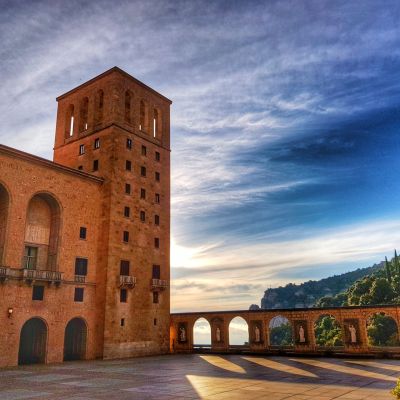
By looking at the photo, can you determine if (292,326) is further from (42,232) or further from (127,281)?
(42,232)

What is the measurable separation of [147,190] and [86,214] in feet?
27.6

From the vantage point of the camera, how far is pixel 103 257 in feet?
132

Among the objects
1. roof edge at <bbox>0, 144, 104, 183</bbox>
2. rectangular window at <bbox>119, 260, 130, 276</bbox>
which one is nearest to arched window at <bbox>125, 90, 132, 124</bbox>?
roof edge at <bbox>0, 144, 104, 183</bbox>

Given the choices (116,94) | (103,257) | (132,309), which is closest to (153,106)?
(116,94)

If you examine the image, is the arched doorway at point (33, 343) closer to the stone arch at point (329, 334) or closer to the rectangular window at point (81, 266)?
the rectangular window at point (81, 266)

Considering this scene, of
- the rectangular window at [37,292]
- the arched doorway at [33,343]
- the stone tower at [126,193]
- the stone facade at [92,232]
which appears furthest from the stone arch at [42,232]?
the arched doorway at [33,343]

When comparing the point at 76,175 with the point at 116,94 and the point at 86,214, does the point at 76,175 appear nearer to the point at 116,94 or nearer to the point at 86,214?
the point at 86,214

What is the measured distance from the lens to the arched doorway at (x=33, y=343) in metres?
34.9

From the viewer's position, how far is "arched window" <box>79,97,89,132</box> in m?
47.9

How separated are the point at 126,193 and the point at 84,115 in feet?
41.2

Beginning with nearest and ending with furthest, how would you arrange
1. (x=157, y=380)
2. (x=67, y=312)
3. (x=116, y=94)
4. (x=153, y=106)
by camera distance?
(x=157, y=380), (x=67, y=312), (x=116, y=94), (x=153, y=106)

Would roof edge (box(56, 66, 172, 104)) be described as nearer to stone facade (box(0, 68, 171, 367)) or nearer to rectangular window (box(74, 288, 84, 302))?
stone facade (box(0, 68, 171, 367))

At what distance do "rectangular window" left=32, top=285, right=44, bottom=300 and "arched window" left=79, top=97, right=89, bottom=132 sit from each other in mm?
20633

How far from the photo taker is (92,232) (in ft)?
134
